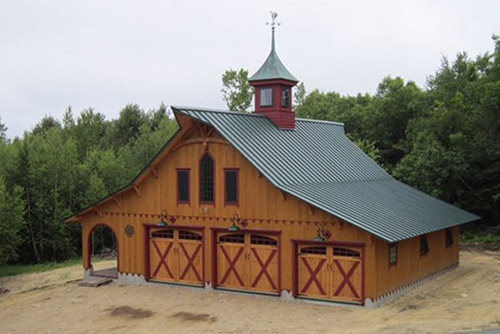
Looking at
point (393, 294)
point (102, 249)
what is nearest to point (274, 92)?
Result: point (393, 294)

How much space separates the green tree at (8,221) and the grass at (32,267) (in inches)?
31.9

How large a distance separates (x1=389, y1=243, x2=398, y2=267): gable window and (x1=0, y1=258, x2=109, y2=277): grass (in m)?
18.5

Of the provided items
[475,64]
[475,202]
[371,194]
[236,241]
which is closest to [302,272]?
[236,241]

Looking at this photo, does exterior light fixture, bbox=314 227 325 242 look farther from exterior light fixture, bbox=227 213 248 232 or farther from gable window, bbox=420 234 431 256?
gable window, bbox=420 234 431 256

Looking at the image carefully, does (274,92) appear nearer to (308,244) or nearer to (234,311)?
(308,244)

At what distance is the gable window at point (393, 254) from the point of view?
19.2 metres

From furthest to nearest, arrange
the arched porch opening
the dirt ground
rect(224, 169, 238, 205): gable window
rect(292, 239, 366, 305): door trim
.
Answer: the arched porch opening < rect(224, 169, 238, 205): gable window < rect(292, 239, 366, 305): door trim < the dirt ground

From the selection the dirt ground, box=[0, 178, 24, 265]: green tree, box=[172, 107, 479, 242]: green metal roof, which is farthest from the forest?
the dirt ground

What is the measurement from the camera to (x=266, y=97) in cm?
2498

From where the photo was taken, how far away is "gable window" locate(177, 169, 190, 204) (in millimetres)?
21844

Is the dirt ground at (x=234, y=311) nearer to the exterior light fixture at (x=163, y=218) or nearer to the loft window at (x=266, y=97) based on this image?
the exterior light fixture at (x=163, y=218)

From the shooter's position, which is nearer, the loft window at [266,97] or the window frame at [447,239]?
the window frame at [447,239]

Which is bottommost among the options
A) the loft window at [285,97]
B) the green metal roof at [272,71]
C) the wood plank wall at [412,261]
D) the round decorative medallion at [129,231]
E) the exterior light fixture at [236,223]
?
the wood plank wall at [412,261]

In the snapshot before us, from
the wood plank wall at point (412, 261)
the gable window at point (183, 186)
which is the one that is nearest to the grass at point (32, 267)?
the gable window at point (183, 186)
